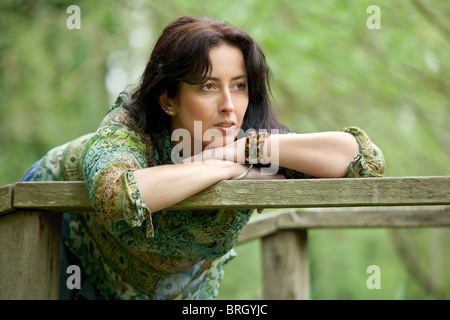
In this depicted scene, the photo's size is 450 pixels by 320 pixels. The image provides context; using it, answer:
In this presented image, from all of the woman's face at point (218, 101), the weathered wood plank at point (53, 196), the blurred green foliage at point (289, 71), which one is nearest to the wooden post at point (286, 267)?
the blurred green foliage at point (289, 71)

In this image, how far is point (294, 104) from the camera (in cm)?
838

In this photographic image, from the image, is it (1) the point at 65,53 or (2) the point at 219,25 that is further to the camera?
(1) the point at 65,53

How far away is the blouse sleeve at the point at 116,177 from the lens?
176cm

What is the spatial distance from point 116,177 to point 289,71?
6.30m

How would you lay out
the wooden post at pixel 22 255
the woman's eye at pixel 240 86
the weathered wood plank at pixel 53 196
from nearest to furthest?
1. the weathered wood plank at pixel 53 196
2. the wooden post at pixel 22 255
3. the woman's eye at pixel 240 86

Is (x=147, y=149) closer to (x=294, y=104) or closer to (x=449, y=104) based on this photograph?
(x=449, y=104)

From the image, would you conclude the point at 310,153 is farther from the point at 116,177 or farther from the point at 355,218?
the point at 355,218

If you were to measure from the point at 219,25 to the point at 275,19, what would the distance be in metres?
4.76

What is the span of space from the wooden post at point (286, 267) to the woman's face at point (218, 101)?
1579 millimetres

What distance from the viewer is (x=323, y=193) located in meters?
1.76

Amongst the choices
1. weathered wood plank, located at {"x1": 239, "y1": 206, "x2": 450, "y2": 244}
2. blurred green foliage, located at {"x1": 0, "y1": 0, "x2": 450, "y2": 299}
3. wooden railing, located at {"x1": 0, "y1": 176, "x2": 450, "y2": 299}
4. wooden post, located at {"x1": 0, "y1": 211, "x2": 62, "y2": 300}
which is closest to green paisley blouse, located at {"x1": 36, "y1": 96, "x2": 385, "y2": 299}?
wooden railing, located at {"x1": 0, "y1": 176, "x2": 450, "y2": 299}

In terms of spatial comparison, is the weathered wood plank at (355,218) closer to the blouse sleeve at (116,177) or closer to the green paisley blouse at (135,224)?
the green paisley blouse at (135,224)

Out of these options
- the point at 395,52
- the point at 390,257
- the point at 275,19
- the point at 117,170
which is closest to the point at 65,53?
the point at 275,19

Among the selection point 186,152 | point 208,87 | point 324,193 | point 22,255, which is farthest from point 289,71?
point 324,193
